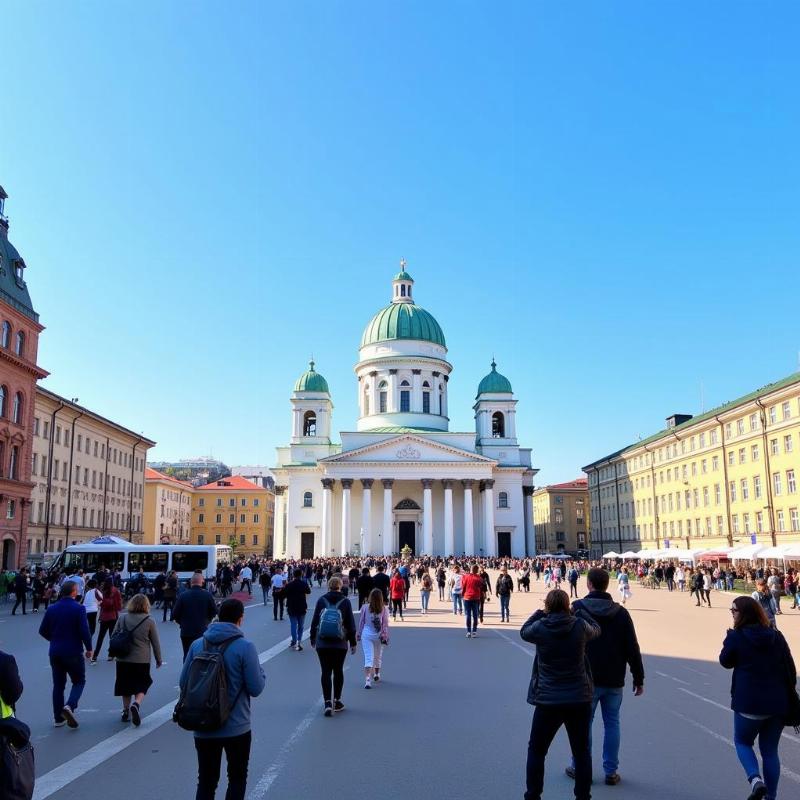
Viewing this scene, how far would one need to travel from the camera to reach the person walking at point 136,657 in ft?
31.1

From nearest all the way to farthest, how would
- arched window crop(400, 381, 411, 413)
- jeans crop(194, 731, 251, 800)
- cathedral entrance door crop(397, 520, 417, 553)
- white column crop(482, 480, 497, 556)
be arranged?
jeans crop(194, 731, 251, 800) < white column crop(482, 480, 497, 556) < cathedral entrance door crop(397, 520, 417, 553) < arched window crop(400, 381, 411, 413)

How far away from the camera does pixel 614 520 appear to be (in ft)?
277

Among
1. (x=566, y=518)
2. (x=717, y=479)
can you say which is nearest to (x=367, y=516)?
(x=717, y=479)

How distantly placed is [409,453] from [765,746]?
65860mm

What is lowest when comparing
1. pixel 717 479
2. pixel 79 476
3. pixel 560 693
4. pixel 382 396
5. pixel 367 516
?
pixel 560 693

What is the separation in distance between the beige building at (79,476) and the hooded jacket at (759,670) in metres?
47.6

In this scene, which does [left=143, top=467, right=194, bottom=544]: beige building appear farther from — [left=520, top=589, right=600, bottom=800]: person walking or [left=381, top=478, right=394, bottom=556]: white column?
[left=520, top=589, right=600, bottom=800]: person walking

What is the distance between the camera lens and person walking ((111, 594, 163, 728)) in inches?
373

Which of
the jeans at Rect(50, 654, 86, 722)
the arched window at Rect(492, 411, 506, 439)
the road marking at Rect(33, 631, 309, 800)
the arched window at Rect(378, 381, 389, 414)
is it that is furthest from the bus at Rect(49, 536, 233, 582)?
the arched window at Rect(492, 411, 506, 439)

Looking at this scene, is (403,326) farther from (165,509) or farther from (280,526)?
(165,509)

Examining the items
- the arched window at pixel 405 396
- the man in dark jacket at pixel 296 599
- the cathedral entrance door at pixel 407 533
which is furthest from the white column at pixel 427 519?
the man in dark jacket at pixel 296 599

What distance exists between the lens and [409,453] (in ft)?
237

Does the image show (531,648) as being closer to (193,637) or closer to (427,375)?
(193,637)

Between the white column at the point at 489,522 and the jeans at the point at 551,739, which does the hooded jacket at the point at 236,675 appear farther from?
the white column at the point at 489,522
